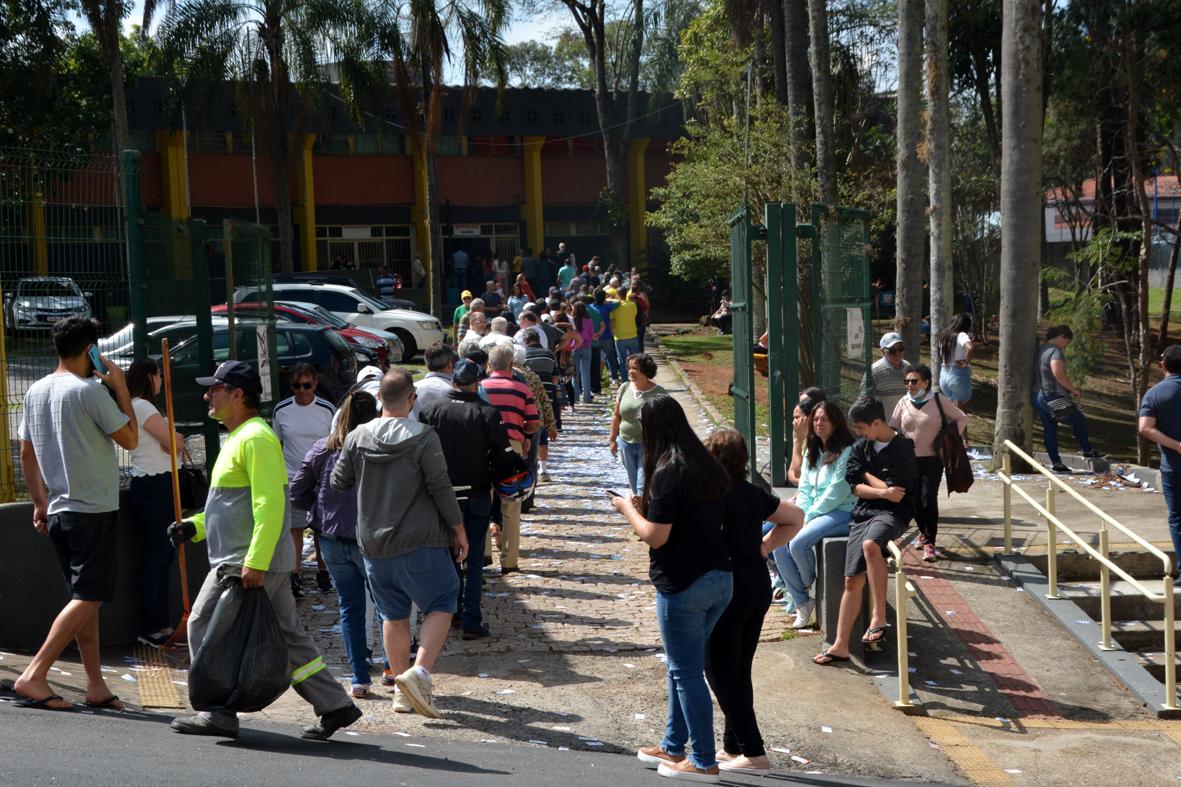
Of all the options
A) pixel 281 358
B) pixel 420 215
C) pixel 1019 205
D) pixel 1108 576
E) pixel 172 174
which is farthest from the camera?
pixel 420 215

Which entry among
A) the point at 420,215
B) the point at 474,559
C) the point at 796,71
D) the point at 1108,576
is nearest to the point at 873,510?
the point at 1108,576

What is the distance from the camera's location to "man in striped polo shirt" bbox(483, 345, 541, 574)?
1022cm

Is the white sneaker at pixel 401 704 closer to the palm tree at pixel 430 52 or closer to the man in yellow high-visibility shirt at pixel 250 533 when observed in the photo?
the man in yellow high-visibility shirt at pixel 250 533

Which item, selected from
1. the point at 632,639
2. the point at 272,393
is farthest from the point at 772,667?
the point at 272,393

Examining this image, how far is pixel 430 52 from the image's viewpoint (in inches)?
1236

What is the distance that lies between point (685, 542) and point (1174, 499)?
17.5 feet

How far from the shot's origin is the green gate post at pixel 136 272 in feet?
27.3

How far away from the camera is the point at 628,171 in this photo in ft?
157

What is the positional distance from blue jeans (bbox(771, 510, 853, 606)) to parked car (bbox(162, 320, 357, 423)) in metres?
3.49

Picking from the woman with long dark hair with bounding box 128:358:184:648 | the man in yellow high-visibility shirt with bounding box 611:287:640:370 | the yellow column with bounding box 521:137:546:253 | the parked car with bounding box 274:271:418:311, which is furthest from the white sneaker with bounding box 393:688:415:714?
the yellow column with bounding box 521:137:546:253

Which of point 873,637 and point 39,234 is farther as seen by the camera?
point 873,637

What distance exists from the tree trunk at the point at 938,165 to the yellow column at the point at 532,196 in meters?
31.1

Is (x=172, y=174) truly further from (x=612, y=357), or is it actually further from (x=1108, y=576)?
(x=1108, y=576)

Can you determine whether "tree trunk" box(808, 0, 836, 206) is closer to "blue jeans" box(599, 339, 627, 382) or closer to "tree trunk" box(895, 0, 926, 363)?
"tree trunk" box(895, 0, 926, 363)
